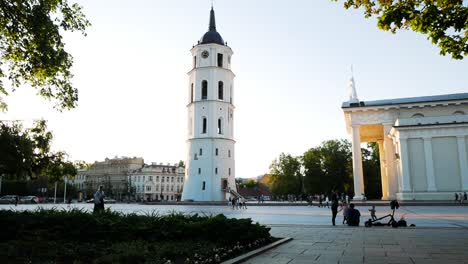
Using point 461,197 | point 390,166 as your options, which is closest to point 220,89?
point 390,166

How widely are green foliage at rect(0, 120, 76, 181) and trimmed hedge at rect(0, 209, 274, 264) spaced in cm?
673

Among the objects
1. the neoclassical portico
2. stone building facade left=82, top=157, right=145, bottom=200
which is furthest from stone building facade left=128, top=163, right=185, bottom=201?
the neoclassical portico

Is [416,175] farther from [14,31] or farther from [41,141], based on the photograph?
[14,31]

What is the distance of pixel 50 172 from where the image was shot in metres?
18.6

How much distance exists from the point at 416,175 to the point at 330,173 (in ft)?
121

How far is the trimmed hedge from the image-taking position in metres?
8.45

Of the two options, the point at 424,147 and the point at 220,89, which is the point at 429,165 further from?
the point at 220,89

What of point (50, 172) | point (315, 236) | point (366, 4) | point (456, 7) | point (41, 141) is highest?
point (366, 4)

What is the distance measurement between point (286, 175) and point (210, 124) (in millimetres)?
34108

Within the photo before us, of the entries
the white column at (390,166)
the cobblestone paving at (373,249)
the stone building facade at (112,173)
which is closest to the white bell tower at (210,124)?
the white column at (390,166)

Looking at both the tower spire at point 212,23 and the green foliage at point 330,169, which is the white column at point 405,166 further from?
the tower spire at point 212,23

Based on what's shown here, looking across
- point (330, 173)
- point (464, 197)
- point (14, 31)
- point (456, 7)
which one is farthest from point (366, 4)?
point (330, 173)

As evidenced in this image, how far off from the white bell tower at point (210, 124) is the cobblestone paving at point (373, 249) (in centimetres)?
5327

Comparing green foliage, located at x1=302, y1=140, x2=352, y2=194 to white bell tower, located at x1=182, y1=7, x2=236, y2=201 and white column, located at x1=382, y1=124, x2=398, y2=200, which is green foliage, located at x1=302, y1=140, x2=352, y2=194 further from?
white column, located at x1=382, y1=124, x2=398, y2=200
